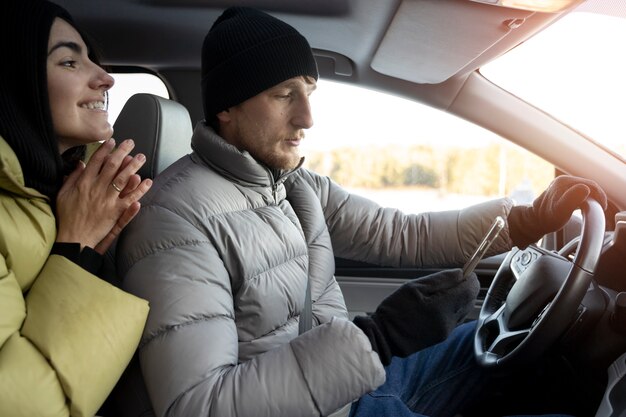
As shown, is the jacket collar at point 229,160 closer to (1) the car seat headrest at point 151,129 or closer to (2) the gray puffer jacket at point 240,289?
(2) the gray puffer jacket at point 240,289

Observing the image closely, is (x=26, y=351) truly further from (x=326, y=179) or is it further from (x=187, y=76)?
(x=187, y=76)

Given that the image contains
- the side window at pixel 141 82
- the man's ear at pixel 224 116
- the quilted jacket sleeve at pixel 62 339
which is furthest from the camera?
the side window at pixel 141 82

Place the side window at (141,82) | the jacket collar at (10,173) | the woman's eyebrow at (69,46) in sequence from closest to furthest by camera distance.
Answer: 1. the jacket collar at (10,173)
2. the woman's eyebrow at (69,46)
3. the side window at (141,82)

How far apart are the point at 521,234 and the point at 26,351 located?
4.12 feet

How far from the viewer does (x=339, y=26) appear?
2031 millimetres

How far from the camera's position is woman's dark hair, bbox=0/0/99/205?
1.15m

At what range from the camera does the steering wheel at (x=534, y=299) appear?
132 cm

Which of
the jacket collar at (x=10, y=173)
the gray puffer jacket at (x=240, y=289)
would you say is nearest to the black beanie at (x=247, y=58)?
the gray puffer jacket at (x=240, y=289)

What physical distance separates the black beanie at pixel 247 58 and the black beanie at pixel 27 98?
1.33 ft

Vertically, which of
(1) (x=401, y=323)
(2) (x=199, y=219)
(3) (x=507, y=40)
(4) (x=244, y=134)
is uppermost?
(3) (x=507, y=40)

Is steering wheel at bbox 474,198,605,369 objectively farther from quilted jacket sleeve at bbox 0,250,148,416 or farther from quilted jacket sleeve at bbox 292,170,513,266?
quilted jacket sleeve at bbox 0,250,148,416

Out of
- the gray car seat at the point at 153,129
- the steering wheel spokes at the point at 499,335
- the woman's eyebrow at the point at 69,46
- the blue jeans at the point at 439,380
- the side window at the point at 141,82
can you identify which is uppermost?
the woman's eyebrow at the point at 69,46

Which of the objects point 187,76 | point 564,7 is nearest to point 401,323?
point 564,7

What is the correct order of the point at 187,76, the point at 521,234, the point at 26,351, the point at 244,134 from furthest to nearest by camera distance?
the point at 187,76 < the point at 521,234 < the point at 244,134 < the point at 26,351
